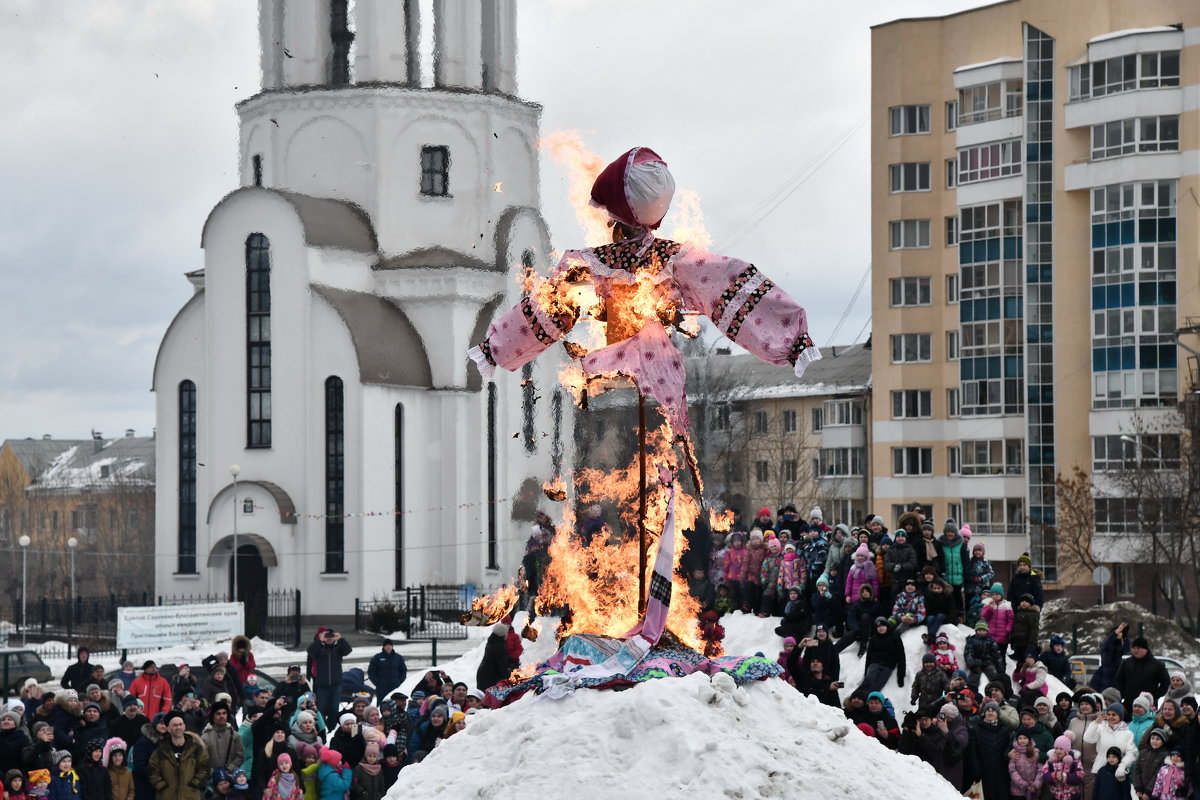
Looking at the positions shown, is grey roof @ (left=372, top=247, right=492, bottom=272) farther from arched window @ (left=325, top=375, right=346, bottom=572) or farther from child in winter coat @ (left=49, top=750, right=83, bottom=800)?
child in winter coat @ (left=49, top=750, right=83, bottom=800)

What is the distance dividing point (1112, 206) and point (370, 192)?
20035 mm

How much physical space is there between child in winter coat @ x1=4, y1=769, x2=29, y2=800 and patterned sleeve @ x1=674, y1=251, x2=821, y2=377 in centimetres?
736

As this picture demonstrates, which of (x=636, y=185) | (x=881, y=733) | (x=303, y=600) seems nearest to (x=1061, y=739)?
(x=881, y=733)

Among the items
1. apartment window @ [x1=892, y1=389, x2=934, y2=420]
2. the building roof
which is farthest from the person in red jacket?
the building roof

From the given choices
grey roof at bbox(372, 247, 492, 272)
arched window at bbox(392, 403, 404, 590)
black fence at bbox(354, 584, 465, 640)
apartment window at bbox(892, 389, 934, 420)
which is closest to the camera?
black fence at bbox(354, 584, 465, 640)

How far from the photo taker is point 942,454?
2077 inches

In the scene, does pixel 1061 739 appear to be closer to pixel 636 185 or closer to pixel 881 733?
pixel 881 733

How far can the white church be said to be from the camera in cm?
4428

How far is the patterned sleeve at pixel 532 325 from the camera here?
10.2 m

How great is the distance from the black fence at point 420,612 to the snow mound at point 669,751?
29.6 metres

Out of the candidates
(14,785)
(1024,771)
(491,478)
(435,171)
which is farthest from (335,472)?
(1024,771)

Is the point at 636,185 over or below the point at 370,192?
below

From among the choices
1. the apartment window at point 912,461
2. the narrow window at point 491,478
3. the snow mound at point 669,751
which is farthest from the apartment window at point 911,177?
the snow mound at point 669,751

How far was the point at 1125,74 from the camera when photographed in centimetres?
4706
